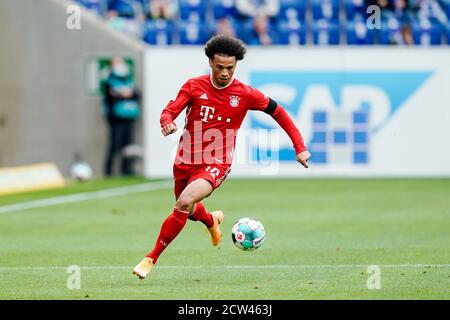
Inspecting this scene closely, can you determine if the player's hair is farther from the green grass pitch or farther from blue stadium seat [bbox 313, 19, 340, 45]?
blue stadium seat [bbox 313, 19, 340, 45]

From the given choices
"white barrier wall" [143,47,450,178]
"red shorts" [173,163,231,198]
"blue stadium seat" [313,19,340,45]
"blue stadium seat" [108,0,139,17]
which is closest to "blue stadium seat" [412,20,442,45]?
"white barrier wall" [143,47,450,178]

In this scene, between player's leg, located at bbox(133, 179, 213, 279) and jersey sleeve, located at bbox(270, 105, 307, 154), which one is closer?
player's leg, located at bbox(133, 179, 213, 279)

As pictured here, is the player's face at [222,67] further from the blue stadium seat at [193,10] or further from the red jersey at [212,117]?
the blue stadium seat at [193,10]

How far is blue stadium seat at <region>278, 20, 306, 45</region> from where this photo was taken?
88.3 ft

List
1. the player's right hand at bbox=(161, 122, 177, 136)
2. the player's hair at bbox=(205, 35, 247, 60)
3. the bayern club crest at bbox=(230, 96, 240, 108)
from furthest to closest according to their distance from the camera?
the bayern club crest at bbox=(230, 96, 240, 108), the player's hair at bbox=(205, 35, 247, 60), the player's right hand at bbox=(161, 122, 177, 136)

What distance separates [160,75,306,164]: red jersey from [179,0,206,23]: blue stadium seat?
16660mm

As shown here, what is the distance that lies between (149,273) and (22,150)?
13.7 metres

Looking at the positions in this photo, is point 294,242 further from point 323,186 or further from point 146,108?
point 146,108

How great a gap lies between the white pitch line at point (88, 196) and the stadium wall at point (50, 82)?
2.13 meters

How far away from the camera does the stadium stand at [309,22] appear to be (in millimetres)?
26812

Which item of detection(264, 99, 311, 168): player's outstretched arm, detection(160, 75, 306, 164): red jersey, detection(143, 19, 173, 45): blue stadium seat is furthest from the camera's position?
detection(143, 19, 173, 45): blue stadium seat

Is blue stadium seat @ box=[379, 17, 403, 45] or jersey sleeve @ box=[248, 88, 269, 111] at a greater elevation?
blue stadium seat @ box=[379, 17, 403, 45]

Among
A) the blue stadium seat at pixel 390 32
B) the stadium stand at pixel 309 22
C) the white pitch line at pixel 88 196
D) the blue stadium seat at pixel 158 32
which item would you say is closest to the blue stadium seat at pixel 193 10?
the stadium stand at pixel 309 22

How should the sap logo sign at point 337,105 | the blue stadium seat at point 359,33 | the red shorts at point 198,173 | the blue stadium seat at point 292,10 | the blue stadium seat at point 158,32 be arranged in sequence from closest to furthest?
1. the red shorts at point 198,173
2. the sap logo sign at point 337,105
3. the blue stadium seat at point 359,33
4. the blue stadium seat at point 158,32
5. the blue stadium seat at point 292,10
